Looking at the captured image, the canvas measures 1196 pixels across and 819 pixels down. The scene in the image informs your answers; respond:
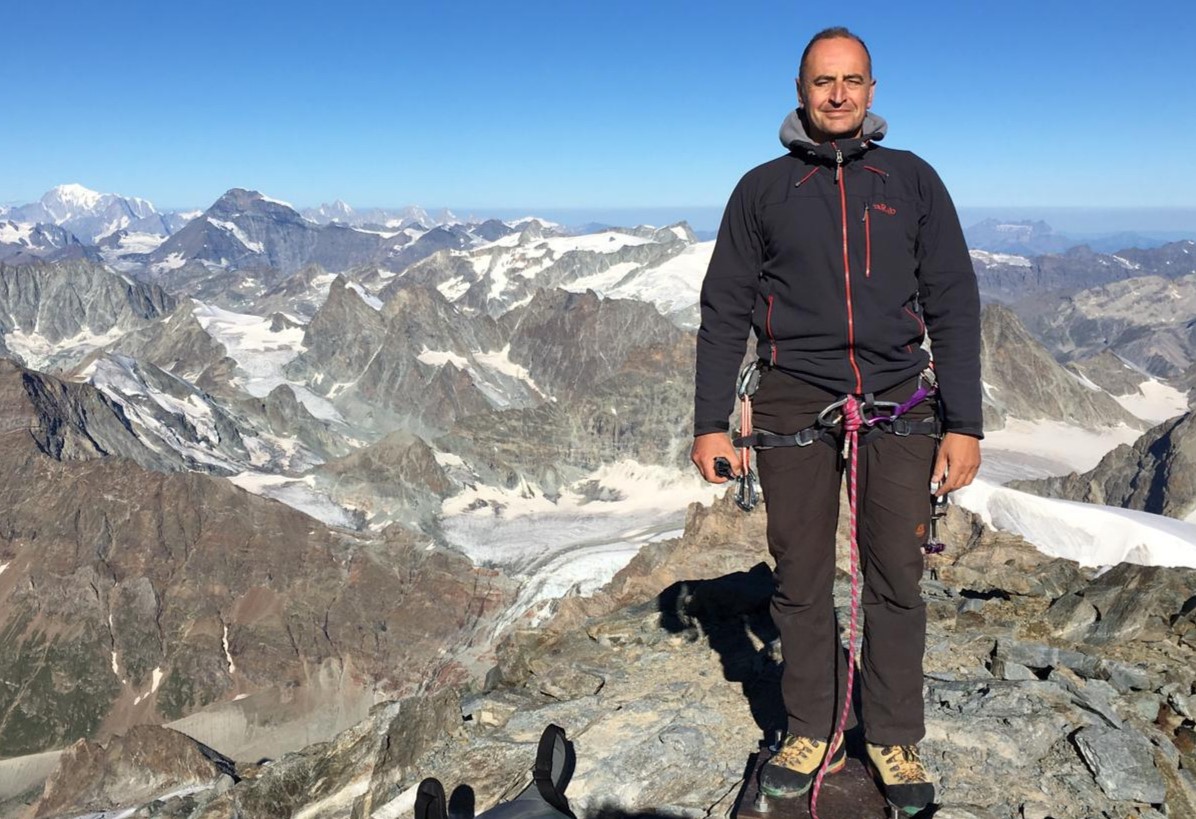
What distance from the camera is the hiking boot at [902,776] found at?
6223 millimetres

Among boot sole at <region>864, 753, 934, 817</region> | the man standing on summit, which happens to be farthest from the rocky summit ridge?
the man standing on summit

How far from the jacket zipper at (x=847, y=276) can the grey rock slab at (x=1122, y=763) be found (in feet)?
12.6

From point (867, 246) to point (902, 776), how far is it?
3674 millimetres

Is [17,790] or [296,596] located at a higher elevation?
[296,596]

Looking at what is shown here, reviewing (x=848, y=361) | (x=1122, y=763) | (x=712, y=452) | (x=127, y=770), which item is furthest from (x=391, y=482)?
(x=848, y=361)

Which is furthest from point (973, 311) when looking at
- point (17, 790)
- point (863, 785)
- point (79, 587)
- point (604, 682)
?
point (79, 587)

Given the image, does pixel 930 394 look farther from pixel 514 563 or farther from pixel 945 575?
pixel 514 563

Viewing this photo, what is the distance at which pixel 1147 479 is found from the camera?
152250 mm

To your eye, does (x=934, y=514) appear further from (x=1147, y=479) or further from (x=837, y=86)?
(x=1147, y=479)

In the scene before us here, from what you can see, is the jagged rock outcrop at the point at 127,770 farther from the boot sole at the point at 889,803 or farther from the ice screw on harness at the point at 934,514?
the ice screw on harness at the point at 934,514

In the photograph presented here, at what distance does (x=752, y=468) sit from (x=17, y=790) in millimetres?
138913

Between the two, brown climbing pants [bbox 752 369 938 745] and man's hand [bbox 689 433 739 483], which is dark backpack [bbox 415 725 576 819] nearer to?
brown climbing pants [bbox 752 369 938 745]

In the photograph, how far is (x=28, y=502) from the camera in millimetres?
149750

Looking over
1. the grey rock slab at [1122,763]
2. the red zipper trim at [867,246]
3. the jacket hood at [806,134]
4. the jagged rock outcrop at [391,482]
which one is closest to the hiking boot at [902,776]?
the grey rock slab at [1122,763]
